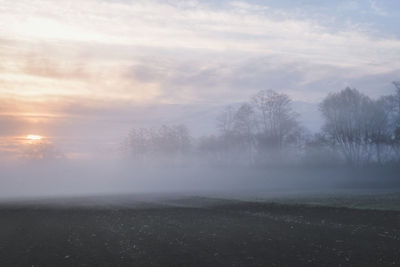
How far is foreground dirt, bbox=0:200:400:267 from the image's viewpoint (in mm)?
12836

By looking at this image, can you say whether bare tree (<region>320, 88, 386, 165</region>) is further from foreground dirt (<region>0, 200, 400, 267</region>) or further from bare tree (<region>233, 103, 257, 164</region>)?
foreground dirt (<region>0, 200, 400, 267</region>)

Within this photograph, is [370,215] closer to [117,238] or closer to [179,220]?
[179,220]

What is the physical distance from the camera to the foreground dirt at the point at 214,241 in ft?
42.1

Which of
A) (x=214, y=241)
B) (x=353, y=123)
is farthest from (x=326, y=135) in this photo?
(x=214, y=241)

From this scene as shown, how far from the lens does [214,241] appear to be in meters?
16.5

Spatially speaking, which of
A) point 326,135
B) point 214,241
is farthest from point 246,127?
point 214,241

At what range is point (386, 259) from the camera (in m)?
12.2

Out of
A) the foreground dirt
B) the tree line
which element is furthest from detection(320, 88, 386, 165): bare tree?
the foreground dirt

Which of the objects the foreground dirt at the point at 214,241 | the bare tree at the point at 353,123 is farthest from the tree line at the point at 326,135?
the foreground dirt at the point at 214,241

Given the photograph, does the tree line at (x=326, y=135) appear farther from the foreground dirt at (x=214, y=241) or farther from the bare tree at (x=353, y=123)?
the foreground dirt at (x=214, y=241)

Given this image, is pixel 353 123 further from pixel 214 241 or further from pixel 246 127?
pixel 214 241

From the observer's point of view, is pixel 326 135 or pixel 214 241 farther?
pixel 326 135

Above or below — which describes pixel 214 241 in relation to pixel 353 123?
below

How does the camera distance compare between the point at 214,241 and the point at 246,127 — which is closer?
the point at 214,241
